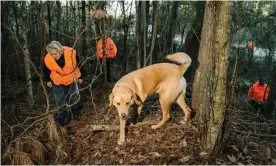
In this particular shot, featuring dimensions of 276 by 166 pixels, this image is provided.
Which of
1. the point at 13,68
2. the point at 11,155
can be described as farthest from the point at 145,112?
the point at 13,68

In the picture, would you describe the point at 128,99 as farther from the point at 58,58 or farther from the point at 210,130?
the point at 58,58

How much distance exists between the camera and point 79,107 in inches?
307

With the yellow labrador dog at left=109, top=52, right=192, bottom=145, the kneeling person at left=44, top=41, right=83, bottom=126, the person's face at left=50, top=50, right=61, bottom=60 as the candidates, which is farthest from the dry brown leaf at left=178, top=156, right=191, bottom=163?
the person's face at left=50, top=50, right=61, bottom=60

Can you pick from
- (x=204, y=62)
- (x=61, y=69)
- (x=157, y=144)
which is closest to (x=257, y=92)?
(x=204, y=62)

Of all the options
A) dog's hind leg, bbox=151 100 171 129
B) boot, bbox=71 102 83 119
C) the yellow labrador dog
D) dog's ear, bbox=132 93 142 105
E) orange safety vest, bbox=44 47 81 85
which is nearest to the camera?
dog's ear, bbox=132 93 142 105

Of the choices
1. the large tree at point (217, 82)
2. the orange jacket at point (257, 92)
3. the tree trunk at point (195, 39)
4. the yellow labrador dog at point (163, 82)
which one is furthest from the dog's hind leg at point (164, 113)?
the orange jacket at point (257, 92)

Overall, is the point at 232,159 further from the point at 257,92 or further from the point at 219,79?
the point at 257,92

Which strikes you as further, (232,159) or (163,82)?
(163,82)

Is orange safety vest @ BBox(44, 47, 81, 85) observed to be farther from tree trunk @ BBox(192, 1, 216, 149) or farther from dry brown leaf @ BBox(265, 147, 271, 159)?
dry brown leaf @ BBox(265, 147, 271, 159)

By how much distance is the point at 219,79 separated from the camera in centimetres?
435

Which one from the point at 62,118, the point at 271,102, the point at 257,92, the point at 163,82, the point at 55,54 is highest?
the point at 55,54

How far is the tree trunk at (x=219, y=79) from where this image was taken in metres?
4.24

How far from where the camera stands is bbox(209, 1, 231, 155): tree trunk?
13.9 ft

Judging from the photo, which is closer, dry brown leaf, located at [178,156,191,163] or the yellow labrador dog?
dry brown leaf, located at [178,156,191,163]
